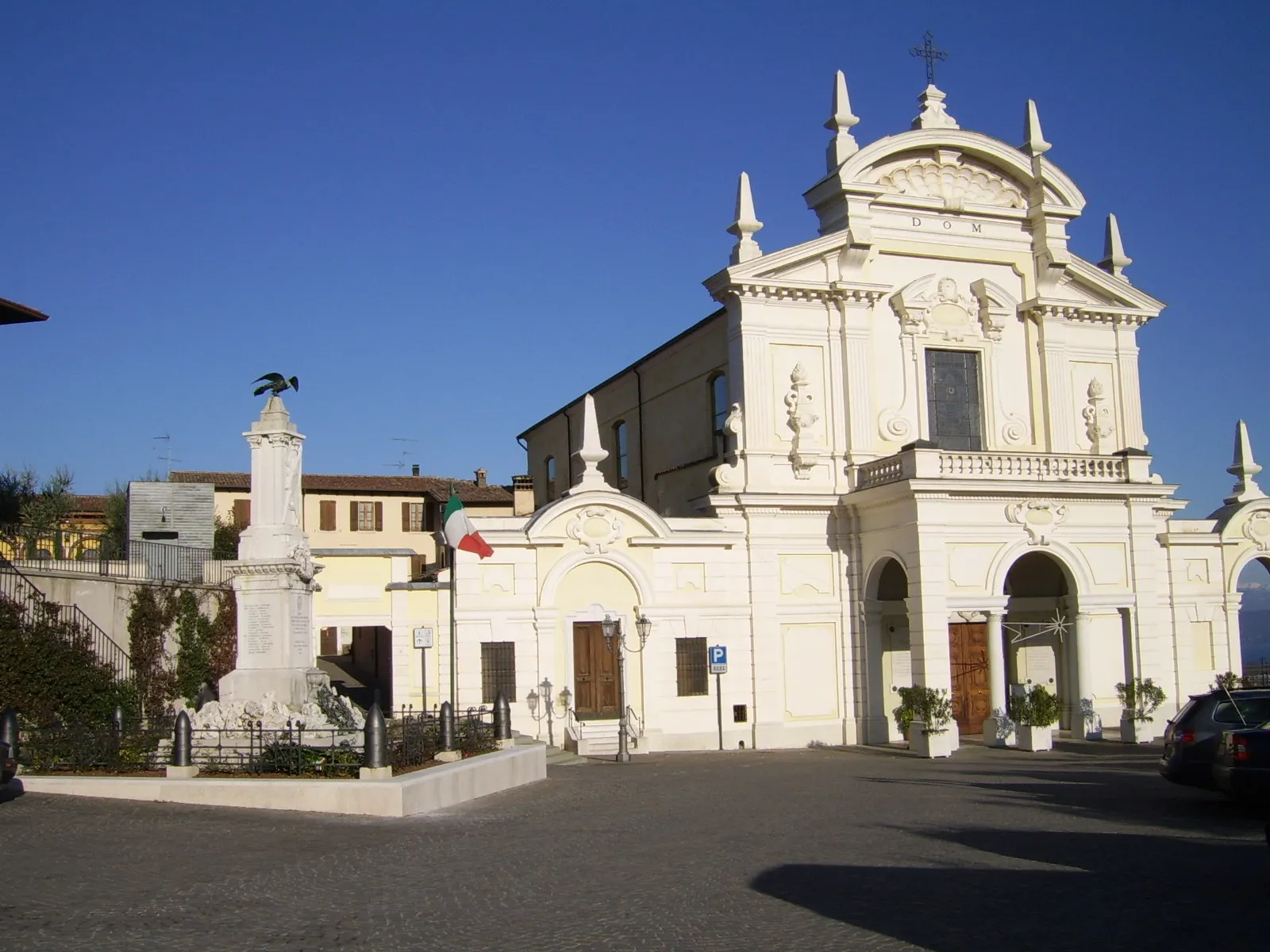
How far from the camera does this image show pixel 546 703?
30.5m

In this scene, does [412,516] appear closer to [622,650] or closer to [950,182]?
[622,650]

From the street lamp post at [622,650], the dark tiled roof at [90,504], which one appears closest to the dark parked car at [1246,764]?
the street lamp post at [622,650]

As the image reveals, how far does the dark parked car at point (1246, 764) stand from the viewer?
16250mm

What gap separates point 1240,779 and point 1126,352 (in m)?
21.9

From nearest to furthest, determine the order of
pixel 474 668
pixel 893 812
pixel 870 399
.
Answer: pixel 893 812 < pixel 474 668 < pixel 870 399

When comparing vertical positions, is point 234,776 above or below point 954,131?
below

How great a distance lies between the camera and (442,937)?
34.3 ft

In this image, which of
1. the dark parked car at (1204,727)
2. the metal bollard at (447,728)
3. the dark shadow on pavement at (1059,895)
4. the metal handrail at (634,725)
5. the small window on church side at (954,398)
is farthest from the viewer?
the small window on church side at (954,398)

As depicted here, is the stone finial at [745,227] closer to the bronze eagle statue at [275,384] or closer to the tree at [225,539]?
the bronze eagle statue at [275,384]

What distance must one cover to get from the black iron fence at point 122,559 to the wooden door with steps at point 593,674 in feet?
30.0

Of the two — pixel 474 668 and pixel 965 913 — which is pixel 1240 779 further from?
pixel 474 668

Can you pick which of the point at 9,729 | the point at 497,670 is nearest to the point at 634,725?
the point at 497,670

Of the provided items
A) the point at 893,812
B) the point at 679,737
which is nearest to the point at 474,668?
the point at 679,737

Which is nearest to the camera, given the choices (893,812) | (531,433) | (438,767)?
(893,812)
